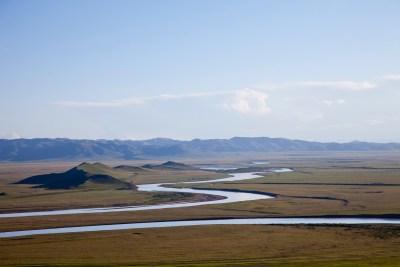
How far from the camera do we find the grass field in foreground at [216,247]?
44375 millimetres

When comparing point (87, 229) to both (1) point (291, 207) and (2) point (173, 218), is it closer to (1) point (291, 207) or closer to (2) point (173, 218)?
(2) point (173, 218)

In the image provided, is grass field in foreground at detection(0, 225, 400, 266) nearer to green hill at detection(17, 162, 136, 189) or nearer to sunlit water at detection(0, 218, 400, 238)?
sunlit water at detection(0, 218, 400, 238)

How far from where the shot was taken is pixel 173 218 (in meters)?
71.1

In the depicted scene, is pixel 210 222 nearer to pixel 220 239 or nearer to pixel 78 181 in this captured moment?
pixel 220 239

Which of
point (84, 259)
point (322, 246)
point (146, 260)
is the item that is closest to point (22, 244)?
point (84, 259)

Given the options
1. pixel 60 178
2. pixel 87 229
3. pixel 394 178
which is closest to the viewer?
pixel 87 229

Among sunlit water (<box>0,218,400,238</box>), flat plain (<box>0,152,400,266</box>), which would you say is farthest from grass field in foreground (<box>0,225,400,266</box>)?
sunlit water (<box>0,218,400,238</box>)

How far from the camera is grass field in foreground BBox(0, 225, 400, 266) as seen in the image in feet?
146

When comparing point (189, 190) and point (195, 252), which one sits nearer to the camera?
point (195, 252)

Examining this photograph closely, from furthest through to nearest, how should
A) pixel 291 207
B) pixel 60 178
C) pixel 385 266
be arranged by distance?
pixel 60 178, pixel 291 207, pixel 385 266

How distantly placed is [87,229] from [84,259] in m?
17.5

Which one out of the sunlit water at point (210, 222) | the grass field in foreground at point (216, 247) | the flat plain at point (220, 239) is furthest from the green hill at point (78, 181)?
the grass field in foreground at point (216, 247)

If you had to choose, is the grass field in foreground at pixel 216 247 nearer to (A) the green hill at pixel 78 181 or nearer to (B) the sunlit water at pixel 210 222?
(B) the sunlit water at pixel 210 222

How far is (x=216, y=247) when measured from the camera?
1977 inches
